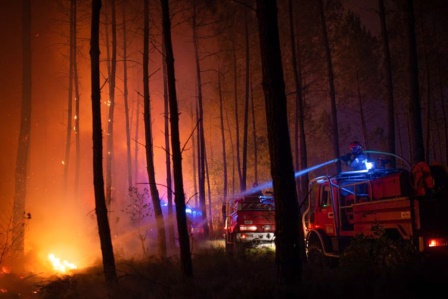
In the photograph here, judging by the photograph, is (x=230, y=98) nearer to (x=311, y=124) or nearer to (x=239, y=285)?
(x=311, y=124)

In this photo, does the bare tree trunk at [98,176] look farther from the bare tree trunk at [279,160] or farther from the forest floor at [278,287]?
the bare tree trunk at [279,160]

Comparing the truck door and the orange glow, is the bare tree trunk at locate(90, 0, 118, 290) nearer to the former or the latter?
the truck door

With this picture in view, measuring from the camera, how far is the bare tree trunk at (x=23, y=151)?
14789 millimetres

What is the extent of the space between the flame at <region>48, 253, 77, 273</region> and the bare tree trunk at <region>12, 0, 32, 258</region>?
1.51 m

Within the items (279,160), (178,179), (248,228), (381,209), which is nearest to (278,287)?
(279,160)

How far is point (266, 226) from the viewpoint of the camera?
47.3 feet

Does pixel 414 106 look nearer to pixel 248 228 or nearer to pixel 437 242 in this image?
pixel 437 242

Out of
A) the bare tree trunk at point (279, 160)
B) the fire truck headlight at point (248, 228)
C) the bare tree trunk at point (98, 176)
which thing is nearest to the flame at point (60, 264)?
the bare tree trunk at point (98, 176)

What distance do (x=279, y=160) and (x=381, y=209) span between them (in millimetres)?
3284

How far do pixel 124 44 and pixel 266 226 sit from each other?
17.8 meters

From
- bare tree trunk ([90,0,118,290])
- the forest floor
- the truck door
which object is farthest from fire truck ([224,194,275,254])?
bare tree trunk ([90,0,118,290])

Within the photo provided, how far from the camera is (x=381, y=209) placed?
25.3 feet

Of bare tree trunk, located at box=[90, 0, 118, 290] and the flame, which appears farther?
the flame

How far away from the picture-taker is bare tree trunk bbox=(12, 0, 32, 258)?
14789 mm
